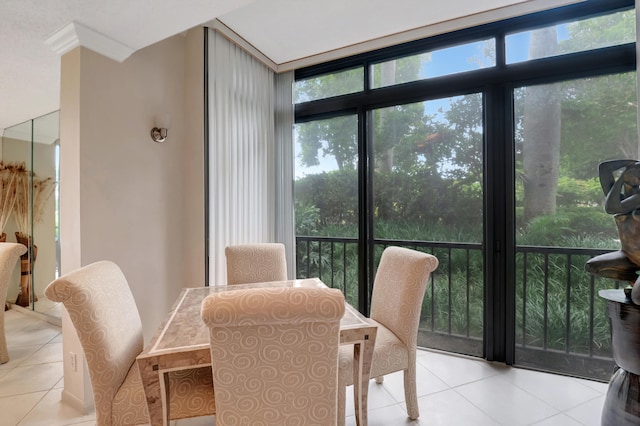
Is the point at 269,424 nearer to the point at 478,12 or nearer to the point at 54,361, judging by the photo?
the point at 54,361

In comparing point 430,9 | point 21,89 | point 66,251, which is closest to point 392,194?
point 430,9

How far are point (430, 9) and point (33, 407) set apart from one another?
13.5 feet


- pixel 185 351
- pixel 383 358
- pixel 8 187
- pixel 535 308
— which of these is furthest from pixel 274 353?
pixel 8 187

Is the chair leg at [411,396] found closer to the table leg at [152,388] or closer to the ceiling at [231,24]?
the table leg at [152,388]

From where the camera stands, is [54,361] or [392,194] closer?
[54,361]

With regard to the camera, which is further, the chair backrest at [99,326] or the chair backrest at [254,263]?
the chair backrest at [254,263]

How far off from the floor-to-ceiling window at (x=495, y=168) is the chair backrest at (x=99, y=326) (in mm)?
2170

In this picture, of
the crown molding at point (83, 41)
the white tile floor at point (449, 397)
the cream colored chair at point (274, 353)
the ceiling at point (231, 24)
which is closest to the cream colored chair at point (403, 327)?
Result: the white tile floor at point (449, 397)

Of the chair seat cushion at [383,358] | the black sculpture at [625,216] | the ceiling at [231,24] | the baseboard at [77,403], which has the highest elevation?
the ceiling at [231,24]

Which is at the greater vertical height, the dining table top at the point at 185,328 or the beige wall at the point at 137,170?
the beige wall at the point at 137,170

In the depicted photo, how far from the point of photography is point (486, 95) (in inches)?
103

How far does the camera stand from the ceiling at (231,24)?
5.95ft

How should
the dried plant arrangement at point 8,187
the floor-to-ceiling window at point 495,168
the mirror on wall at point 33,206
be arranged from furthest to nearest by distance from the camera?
the dried plant arrangement at point 8,187 < the mirror on wall at point 33,206 < the floor-to-ceiling window at point 495,168

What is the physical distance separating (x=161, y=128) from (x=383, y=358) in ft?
7.79
